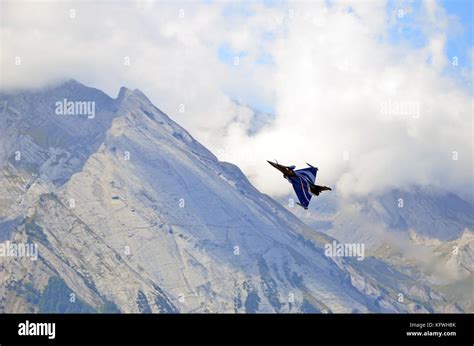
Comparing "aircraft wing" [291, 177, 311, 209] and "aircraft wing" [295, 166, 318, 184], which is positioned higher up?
"aircraft wing" [295, 166, 318, 184]

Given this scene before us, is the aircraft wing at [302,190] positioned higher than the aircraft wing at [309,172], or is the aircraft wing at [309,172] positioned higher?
the aircraft wing at [309,172]

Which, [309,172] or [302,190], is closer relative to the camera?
[302,190]

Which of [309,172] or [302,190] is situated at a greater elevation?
[309,172]

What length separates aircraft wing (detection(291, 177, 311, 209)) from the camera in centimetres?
18950

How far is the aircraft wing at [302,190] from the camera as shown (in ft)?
622

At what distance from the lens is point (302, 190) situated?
631 ft

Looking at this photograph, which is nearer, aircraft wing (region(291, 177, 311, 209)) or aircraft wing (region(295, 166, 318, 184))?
aircraft wing (region(291, 177, 311, 209))

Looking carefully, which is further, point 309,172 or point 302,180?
point 309,172
